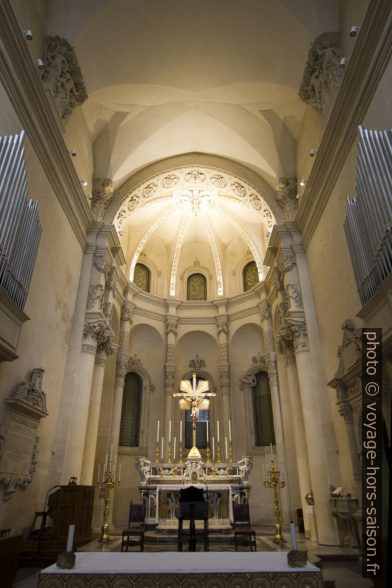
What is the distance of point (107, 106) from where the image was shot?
535 inches

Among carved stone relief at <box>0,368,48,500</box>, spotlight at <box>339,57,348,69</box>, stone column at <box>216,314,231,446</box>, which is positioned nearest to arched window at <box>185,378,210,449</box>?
stone column at <box>216,314,231,446</box>

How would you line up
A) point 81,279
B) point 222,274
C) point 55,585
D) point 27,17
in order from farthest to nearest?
point 222,274 < point 81,279 < point 27,17 < point 55,585

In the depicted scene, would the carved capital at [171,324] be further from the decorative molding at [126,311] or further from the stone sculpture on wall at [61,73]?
the stone sculpture on wall at [61,73]

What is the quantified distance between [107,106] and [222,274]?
958cm

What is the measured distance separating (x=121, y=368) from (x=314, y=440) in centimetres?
845

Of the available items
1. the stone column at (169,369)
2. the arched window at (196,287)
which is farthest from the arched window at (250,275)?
the stone column at (169,369)

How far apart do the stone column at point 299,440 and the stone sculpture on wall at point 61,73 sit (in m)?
9.55

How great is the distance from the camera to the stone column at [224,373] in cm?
1686

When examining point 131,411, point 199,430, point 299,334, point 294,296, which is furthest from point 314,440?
point 131,411

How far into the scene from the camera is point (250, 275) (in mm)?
19766

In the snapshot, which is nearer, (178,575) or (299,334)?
(178,575)

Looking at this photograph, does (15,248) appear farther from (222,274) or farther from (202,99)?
(222,274)

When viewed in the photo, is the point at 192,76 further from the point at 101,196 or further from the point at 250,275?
the point at 250,275

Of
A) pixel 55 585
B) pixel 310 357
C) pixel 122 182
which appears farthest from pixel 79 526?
pixel 122 182
